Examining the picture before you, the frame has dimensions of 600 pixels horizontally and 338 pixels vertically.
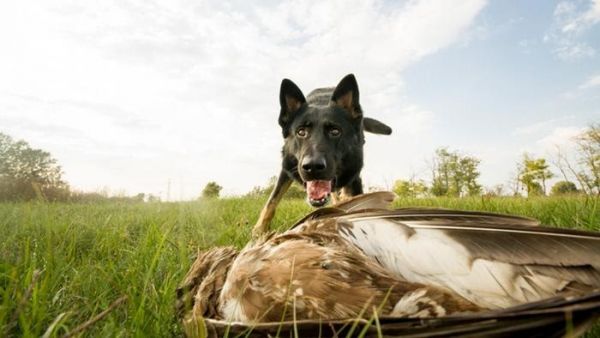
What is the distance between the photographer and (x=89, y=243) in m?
3.97

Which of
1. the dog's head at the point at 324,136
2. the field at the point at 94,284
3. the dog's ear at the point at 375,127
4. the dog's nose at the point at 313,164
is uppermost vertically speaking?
the dog's ear at the point at 375,127

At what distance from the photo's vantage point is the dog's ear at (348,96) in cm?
623

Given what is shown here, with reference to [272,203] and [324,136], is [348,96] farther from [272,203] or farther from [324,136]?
[272,203]

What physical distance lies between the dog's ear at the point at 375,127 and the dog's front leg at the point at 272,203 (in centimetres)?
216

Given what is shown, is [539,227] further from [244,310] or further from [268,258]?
[244,310]

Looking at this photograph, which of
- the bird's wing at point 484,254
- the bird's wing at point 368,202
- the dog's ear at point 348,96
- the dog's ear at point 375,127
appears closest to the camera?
the bird's wing at point 484,254

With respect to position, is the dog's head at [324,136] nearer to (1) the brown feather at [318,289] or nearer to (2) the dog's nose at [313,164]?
(2) the dog's nose at [313,164]

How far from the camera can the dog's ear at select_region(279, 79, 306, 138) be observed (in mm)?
6293

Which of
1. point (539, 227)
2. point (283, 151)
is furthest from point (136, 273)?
point (283, 151)

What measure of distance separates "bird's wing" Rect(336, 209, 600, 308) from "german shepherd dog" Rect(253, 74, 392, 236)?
13.1 ft

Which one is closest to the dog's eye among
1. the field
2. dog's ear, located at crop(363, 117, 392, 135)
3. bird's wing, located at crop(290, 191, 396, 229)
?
dog's ear, located at crop(363, 117, 392, 135)

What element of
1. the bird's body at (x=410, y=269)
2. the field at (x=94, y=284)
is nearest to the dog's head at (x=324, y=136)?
the field at (x=94, y=284)

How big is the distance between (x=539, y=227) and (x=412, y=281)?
0.44m

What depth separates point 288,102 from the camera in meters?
6.43
